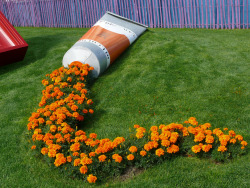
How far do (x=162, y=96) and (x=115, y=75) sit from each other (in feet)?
5.80

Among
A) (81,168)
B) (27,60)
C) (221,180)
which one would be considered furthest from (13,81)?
(221,180)

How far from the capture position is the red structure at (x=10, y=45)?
28.7 ft

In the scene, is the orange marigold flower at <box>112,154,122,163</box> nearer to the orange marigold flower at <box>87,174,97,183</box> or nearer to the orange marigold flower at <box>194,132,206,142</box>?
the orange marigold flower at <box>87,174,97,183</box>

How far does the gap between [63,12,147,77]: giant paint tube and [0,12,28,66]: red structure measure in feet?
5.51

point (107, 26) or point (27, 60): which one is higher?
point (107, 26)

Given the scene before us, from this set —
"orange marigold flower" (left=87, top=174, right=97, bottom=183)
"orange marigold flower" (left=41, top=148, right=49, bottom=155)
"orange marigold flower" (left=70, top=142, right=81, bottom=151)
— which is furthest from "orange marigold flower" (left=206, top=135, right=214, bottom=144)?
"orange marigold flower" (left=41, top=148, right=49, bottom=155)

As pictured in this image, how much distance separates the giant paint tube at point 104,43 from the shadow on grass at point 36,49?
76.0 inches

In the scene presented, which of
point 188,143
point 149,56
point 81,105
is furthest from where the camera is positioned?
point 149,56

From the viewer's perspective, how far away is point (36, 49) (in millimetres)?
10727

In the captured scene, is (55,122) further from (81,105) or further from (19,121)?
(19,121)

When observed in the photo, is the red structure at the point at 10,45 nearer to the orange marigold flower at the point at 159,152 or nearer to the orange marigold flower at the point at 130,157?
the orange marigold flower at the point at 130,157

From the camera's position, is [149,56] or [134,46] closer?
[149,56]

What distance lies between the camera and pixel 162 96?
6.96 meters

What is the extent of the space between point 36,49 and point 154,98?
5670 millimetres
